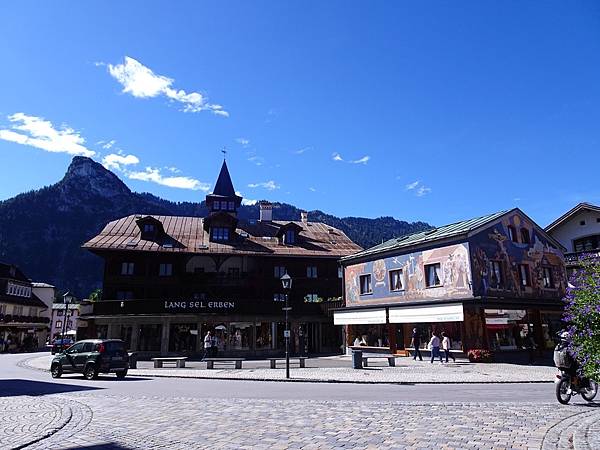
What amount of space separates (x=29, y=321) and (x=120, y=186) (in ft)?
→ 366

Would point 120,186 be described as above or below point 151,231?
above

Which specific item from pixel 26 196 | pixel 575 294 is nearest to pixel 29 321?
pixel 575 294

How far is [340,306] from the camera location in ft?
121

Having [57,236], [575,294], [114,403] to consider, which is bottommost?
[114,403]

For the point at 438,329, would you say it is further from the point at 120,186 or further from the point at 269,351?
the point at 120,186

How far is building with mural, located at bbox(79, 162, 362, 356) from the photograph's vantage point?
3469 cm

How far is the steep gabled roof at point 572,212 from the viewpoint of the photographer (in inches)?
1533

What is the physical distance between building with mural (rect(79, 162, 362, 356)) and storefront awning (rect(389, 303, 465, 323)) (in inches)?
302

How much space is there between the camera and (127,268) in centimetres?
4019

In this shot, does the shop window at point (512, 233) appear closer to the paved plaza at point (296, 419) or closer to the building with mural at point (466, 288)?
the building with mural at point (466, 288)

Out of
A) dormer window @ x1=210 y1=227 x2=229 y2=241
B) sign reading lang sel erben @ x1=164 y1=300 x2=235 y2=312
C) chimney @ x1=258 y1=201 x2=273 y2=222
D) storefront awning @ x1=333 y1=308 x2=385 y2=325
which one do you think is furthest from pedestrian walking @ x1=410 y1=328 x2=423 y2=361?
chimney @ x1=258 y1=201 x2=273 y2=222

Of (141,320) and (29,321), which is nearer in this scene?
(141,320)

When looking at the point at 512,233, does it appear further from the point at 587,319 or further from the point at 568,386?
the point at 587,319

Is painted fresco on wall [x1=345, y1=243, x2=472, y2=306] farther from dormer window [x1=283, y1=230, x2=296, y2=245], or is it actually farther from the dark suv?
the dark suv
